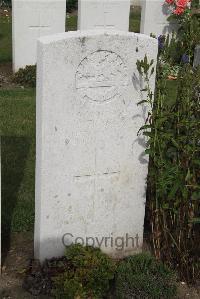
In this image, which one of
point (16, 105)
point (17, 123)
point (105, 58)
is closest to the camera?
point (105, 58)

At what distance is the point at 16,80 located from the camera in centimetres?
896

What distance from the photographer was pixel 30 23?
896cm

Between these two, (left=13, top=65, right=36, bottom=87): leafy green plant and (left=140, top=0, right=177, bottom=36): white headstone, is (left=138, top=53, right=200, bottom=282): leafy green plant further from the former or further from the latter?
(left=140, top=0, right=177, bottom=36): white headstone

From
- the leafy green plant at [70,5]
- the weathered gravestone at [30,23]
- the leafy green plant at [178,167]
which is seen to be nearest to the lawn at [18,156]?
the weathered gravestone at [30,23]

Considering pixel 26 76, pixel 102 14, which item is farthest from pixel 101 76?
pixel 102 14

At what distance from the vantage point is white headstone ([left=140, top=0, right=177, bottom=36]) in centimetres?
988

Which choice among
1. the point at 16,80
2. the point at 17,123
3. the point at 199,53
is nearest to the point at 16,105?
the point at 17,123

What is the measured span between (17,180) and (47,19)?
400cm

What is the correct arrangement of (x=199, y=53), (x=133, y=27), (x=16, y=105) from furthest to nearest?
(x=133, y=27)
(x=16, y=105)
(x=199, y=53)

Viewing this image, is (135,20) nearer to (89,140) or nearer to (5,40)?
(5,40)

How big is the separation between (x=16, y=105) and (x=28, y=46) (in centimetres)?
172

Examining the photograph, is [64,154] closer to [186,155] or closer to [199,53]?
[186,155]

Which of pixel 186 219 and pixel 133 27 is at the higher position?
pixel 133 27

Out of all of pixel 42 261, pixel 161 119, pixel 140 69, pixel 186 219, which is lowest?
pixel 42 261
